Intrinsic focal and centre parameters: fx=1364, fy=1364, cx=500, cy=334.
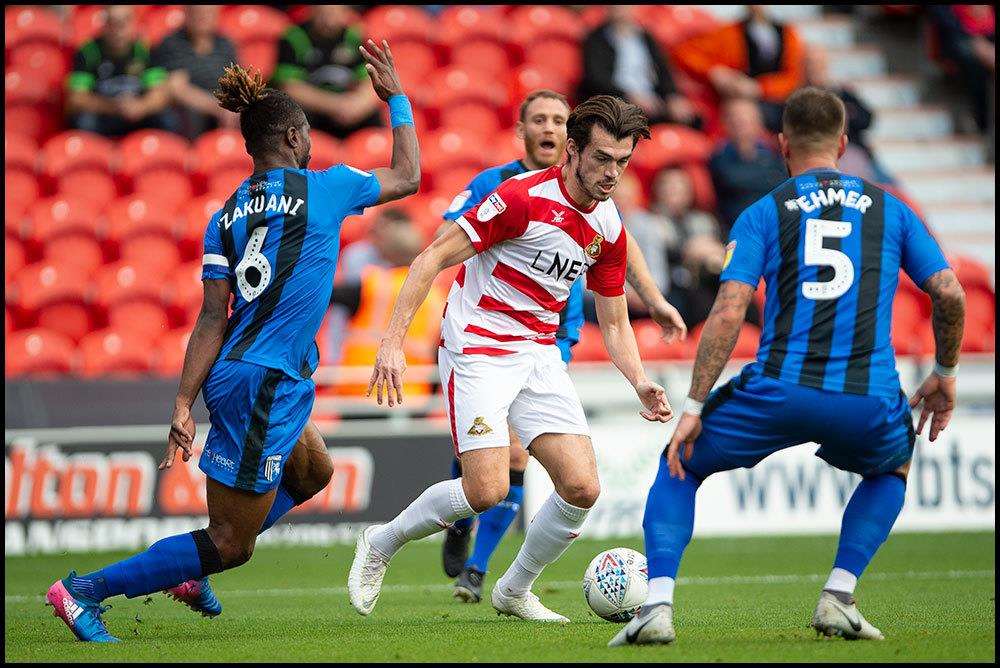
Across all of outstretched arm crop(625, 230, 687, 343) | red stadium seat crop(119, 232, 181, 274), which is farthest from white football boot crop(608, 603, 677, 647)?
red stadium seat crop(119, 232, 181, 274)

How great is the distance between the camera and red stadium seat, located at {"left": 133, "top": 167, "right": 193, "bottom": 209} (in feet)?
45.3

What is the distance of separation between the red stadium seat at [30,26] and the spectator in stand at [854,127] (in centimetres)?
815

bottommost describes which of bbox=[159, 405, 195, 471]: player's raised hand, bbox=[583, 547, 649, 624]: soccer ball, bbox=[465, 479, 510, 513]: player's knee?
bbox=[583, 547, 649, 624]: soccer ball

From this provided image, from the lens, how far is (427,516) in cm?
618

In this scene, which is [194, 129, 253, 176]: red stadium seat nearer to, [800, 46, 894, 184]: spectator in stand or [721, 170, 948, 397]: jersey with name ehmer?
[800, 46, 894, 184]: spectator in stand

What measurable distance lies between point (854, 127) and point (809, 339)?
33.3 feet

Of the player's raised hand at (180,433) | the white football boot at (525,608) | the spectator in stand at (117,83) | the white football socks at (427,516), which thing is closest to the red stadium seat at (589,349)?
the spectator in stand at (117,83)

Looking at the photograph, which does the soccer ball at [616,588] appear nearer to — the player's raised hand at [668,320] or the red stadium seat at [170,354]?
the player's raised hand at [668,320]

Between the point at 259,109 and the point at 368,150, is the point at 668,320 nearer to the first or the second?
the point at 259,109

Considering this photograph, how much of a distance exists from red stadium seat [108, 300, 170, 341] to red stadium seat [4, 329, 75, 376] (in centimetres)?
56

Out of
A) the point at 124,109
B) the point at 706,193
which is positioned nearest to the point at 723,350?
the point at 706,193

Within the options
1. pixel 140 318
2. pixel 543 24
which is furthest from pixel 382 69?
pixel 543 24

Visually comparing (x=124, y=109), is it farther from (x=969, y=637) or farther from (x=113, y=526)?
(x=969, y=637)

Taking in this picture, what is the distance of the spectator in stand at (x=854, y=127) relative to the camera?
14.4 meters
